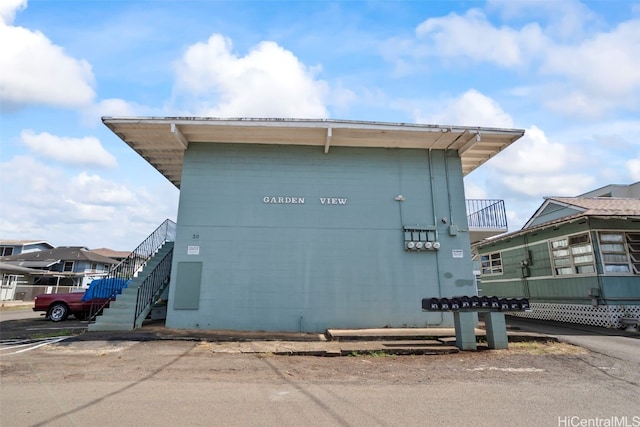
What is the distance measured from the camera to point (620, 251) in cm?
1289

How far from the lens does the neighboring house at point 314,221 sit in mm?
10602

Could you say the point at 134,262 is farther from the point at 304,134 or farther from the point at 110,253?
the point at 110,253

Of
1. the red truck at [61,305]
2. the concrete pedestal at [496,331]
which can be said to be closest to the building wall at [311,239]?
the concrete pedestal at [496,331]

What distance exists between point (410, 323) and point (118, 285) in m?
10.4

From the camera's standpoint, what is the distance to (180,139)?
36.0ft

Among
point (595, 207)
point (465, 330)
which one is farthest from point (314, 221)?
point (595, 207)

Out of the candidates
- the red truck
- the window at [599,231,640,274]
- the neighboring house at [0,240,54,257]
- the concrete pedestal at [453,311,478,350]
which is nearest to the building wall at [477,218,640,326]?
the window at [599,231,640,274]

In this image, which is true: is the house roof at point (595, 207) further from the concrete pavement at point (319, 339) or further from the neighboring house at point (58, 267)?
the neighboring house at point (58, 267)

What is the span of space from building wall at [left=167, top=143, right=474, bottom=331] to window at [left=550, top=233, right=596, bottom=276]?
5.62 m

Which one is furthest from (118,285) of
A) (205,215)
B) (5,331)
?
(205,215)

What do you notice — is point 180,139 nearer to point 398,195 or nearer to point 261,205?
point 261,205

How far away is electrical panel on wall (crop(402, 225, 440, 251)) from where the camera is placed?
36.2 feet

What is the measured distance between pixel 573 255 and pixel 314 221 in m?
10.6

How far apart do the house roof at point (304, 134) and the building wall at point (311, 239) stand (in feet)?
1.03
